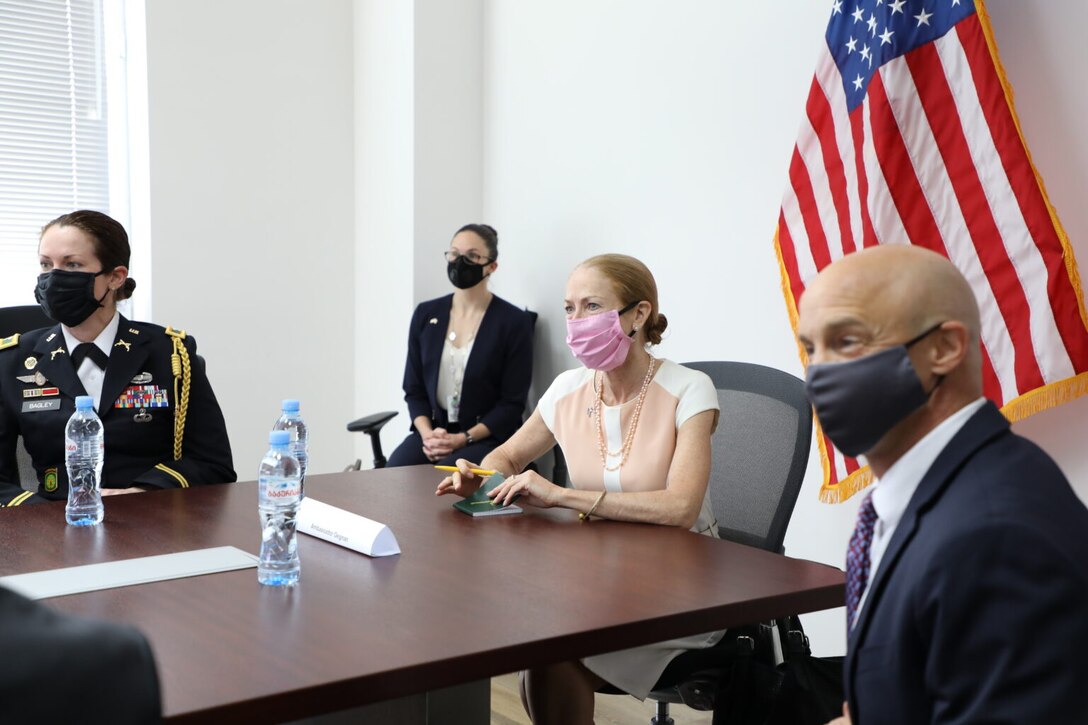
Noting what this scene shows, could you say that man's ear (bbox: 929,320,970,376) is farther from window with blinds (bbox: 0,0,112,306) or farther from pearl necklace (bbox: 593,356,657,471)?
window with blinds (bbox: 0,0,112,306)

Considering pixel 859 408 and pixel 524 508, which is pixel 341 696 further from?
pixel 524 508

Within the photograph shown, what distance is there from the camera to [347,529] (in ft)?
6.52

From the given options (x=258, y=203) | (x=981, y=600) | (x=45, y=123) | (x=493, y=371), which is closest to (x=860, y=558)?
(x=981, y=600)

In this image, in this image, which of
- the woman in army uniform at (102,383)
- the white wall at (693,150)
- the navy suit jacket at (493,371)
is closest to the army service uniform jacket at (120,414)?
the woman in army uniform at (102,383)

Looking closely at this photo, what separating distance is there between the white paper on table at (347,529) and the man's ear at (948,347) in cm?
104

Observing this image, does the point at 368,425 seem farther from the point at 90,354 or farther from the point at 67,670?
the point at 67,670

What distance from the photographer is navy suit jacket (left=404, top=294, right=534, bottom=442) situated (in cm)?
435

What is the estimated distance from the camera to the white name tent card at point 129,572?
1667mm

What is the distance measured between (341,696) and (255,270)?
4.05 m

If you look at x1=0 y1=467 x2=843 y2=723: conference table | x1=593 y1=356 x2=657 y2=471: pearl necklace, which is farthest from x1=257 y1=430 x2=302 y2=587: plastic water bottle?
x1=593 y1=356 x2=657 y2=471: pearl necklace

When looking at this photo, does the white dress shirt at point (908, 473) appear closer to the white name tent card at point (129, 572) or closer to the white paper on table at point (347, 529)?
the white paper on table at point (347, 529)

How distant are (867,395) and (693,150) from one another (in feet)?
8.39

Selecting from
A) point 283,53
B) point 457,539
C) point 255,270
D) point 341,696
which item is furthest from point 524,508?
point 283,53

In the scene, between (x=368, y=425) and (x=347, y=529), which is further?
(x=368, y=425)
